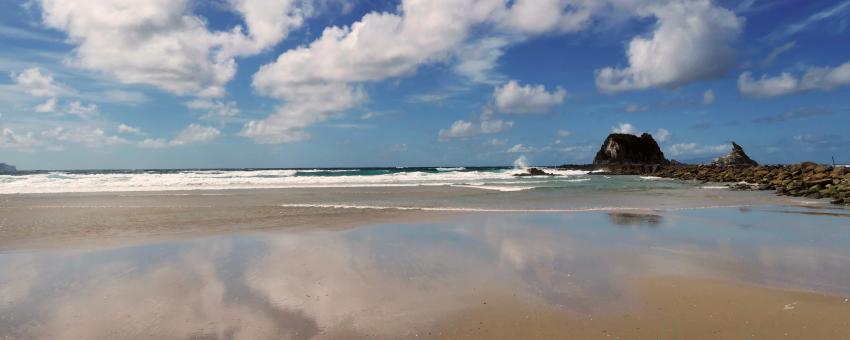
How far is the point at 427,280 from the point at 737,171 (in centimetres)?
4491

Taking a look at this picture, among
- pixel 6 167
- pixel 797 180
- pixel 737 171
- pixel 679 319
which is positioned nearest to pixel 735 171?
pixel 737 171

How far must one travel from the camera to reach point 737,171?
41.3 meters

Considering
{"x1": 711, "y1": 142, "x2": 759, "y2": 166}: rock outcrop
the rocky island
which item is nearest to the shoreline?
the rocky island

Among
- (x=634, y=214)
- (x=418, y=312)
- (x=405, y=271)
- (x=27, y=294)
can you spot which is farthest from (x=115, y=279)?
(x=634, y=214)

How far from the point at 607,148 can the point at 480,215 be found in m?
79.3

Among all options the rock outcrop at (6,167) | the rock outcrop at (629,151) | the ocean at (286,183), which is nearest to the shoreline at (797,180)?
the ocean at (286,183)

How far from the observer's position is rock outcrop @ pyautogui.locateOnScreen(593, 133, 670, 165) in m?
82.6

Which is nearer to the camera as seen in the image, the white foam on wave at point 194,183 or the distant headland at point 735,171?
the distant headland at point 735,171

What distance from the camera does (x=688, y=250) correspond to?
8031mm

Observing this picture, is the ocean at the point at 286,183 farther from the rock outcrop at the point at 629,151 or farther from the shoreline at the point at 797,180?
the rock outcrop at the point at 629,151

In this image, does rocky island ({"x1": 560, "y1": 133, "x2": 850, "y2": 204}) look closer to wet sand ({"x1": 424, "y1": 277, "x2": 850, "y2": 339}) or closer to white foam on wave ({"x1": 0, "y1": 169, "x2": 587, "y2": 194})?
white foam on wave ({"x1": 0, "y1": 169, "x2": 587, "y2": 194})

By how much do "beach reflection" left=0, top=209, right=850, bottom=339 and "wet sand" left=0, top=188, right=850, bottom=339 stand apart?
0.03 meters

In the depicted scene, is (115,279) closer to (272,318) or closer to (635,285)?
(272,318)

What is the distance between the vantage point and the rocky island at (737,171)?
22.2 metres
